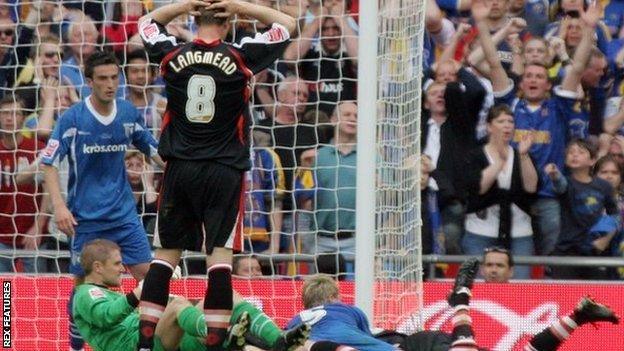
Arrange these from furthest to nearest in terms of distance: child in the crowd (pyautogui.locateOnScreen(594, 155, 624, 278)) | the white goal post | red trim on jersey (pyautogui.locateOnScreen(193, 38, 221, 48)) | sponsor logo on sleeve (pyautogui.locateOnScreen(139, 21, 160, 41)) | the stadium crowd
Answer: the stadium crowd, child in the crowd (pyautogui.locateOnScreen(594, 155, 624, 278)), the white goal post, sponsor logo on sleeve (pyautogui.locateOnScreen(139, 21, 160, 41)), red trim on jersey (pyautogui.locateOnScreen(193, 38, 221, 48))

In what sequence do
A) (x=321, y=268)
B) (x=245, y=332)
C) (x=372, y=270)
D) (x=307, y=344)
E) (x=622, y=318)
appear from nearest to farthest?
1. (x=245, y=332)
2. (x=307, y=344)
3. (x=372, y=270)
4. (x=622, y=318)
5. (x=321, y=268)

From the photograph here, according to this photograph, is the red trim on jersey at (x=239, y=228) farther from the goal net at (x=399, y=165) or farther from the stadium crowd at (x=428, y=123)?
the stadium crowd at (x=428, y=123)

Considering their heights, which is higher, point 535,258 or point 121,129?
point 121,129

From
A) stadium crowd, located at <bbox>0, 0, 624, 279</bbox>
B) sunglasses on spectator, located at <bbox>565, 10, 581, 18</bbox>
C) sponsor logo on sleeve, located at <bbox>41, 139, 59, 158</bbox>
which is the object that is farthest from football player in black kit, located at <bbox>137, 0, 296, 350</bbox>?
sunglasses on spectator, located at <bbox>565, 10, 581, 18</bbox>

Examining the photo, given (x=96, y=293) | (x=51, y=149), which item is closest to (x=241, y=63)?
(x=96, y=293)

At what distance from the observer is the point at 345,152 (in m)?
11.8

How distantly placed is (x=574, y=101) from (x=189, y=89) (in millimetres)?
4547

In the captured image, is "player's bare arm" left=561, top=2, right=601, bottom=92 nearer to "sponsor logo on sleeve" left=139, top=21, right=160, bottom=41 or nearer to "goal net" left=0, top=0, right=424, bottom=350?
"goal net" left=0, top=0, right=424, bottom=350

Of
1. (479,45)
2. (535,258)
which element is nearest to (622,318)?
(535,258)

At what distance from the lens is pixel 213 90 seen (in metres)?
8.36

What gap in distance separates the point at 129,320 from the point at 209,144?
135 centimetres

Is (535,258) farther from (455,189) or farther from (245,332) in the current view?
(245,332)

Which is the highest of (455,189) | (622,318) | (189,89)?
(189,89)

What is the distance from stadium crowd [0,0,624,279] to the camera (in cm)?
1175
